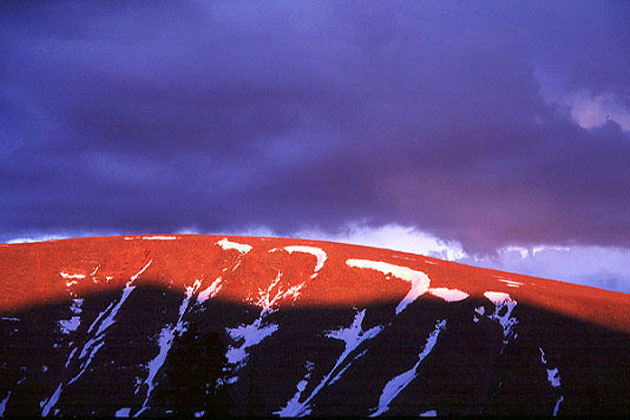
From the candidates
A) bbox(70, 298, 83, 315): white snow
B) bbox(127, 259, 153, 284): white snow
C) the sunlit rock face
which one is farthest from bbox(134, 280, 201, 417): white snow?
bbox(70, 298, 83, 315): white snow

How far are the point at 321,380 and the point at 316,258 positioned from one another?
47.6 metres

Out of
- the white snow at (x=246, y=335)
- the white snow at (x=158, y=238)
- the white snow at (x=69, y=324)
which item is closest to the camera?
the white snow at (x=246, y=335)

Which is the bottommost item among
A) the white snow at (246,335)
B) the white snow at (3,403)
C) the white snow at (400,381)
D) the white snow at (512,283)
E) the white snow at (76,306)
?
the white snow at (3,403)

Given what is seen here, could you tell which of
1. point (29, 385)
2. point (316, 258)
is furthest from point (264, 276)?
point (29, 385)

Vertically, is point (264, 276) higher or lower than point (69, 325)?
higher

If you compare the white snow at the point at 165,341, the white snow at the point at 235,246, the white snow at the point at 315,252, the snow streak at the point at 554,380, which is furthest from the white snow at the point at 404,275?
the white snow at the point at 165,341

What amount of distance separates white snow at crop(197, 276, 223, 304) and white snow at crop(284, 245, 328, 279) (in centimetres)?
2276

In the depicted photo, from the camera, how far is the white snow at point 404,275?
130 metres

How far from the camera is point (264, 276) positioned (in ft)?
471

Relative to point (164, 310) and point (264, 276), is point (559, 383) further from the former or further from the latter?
point (164, 310)

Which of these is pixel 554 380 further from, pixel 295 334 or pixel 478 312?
pixel 295 334

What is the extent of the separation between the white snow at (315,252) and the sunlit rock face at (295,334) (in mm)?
542

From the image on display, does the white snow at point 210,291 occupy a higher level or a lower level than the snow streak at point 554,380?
higher

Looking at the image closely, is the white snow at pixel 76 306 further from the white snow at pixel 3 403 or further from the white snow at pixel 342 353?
the white snow at pixel 342 353
